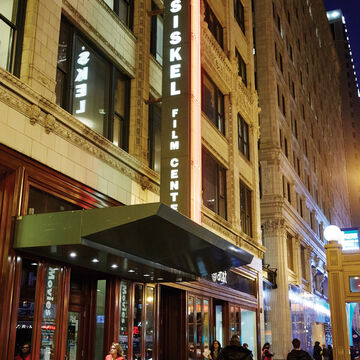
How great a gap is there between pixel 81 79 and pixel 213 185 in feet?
34.0

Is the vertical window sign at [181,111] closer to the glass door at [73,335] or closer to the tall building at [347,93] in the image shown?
the glass door at [73,335]

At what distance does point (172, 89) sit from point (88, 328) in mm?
7132

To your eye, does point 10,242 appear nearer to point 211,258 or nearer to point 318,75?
point 211,258

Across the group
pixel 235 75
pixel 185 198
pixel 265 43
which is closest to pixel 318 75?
pixel 265 43

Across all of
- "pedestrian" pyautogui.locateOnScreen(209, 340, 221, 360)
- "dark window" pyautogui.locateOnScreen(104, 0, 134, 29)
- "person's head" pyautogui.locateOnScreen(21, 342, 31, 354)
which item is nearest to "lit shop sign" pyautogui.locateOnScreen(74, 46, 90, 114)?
"dark window" pyautogui.locateOnScreen(104, 0, 134, 29)

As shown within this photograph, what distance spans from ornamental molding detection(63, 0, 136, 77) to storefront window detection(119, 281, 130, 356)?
6.71 metres

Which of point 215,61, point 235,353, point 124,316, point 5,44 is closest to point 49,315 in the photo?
point 124,316

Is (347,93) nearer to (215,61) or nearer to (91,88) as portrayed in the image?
(215,61)

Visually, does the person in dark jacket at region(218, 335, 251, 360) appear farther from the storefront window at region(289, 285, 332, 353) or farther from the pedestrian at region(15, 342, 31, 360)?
the storefront window at region(289, 285, 332, 353)

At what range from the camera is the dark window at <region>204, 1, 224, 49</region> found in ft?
81.7

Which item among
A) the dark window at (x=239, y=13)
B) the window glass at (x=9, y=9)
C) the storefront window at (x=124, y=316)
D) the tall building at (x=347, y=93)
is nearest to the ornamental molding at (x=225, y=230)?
the storefront window at (x=124, y=316)

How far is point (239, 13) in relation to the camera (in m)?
30.9

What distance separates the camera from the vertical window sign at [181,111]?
14.3 metres

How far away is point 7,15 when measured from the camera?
1199cm
